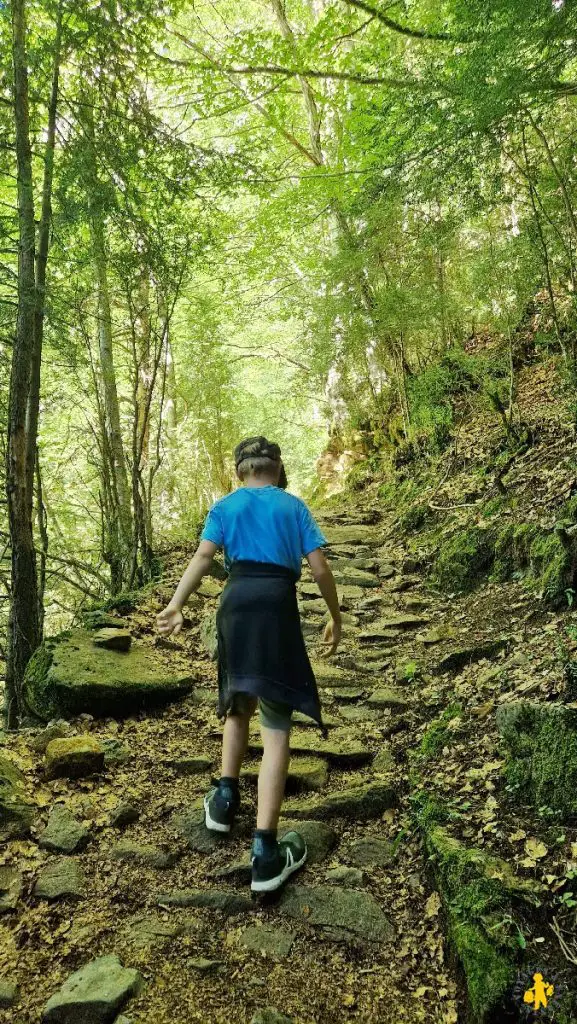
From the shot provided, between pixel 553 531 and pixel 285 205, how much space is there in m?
9.71

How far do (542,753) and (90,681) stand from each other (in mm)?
3122

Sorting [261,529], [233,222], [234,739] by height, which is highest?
[233,222]

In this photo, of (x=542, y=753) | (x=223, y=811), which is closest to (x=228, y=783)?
(x=223, y=811)

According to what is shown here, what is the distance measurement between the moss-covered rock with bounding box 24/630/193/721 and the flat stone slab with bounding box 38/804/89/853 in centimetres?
118

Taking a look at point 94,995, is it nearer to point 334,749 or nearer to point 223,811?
point 223,811

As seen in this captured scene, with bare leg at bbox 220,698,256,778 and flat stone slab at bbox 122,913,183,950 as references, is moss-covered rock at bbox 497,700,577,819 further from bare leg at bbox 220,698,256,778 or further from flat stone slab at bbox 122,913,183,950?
flat stone slab at bbox 122,913,183,950

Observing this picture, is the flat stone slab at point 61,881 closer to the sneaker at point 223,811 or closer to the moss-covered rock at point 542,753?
the sneaker at point 223,811

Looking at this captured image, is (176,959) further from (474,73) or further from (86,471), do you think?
(86,471)

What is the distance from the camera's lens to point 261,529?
2.95 m

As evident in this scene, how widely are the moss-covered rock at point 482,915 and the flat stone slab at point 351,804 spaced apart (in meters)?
0.70

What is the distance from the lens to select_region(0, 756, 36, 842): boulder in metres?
3.00

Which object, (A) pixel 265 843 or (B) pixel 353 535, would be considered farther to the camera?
(B) pixel 353 535

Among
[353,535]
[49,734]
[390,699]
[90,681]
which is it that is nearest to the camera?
[49,734]

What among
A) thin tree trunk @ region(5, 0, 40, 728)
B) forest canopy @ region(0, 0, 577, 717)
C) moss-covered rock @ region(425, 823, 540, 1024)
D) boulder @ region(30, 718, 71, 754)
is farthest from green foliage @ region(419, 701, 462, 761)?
forest canopy @ region(0, 0, 577, 717)
